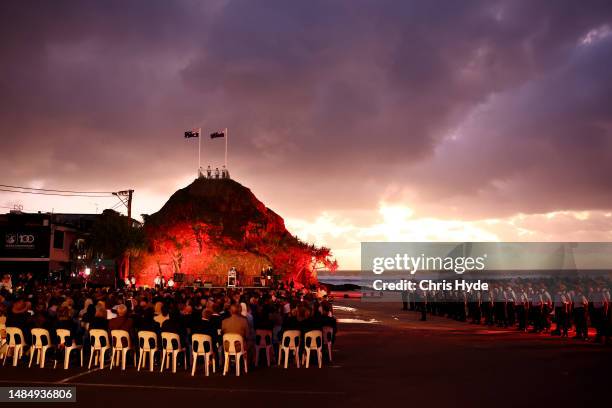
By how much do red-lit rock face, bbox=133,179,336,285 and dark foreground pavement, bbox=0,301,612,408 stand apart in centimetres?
3504

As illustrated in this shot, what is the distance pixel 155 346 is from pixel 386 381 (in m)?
5.16

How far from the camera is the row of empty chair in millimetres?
12172

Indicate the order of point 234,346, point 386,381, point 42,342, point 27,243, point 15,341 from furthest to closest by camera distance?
point 27,243
point 15,341
point 42,342
point 234,346
point 386,381

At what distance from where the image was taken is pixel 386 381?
11336 millimetres

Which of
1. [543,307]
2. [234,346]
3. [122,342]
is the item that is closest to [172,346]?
[122,342]

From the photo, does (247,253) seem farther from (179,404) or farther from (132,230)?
(179,404)

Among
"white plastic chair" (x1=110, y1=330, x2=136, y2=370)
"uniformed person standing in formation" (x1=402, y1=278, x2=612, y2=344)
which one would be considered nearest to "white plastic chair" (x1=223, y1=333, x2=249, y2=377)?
"white plastic chair" (x1=110, y1=330, x2=136, y2=370)

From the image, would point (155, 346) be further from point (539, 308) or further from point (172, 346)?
point (539, 308)

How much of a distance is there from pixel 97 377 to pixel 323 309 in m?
6.30

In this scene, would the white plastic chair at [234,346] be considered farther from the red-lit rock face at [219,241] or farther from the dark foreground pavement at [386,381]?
the red-lit rock face at [219,241]

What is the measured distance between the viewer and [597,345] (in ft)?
59.3

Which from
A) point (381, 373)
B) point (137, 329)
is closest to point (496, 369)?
point (381, 373)

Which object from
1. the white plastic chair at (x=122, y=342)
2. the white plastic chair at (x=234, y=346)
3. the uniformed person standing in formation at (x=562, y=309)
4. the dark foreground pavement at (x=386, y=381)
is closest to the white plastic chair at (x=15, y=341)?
the dark foreground pavement at (x=386, y=381)

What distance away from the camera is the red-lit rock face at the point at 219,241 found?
50.8 m
